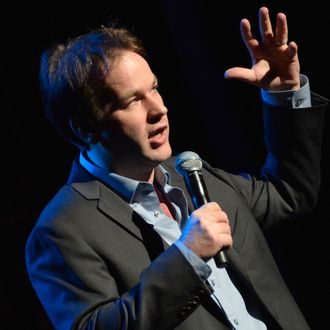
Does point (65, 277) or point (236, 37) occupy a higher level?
point (236, 37)

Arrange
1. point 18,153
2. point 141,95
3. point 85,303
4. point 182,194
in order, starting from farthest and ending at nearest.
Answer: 1. point 18,153
2. point 182,194
3. point 141,95
4. point 85,303

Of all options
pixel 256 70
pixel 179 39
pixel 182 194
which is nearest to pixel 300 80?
pixel 256 70

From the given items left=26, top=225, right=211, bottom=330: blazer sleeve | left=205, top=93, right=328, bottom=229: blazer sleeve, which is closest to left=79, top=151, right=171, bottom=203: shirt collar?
left=26, top=225, right=211, bottom=330: blazer sleeve

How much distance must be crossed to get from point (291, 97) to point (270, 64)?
144 millimetres

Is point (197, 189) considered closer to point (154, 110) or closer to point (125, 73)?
point (154, 110)

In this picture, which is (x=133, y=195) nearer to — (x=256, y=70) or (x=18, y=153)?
(x=256, y=70)

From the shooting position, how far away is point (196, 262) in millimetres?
1195

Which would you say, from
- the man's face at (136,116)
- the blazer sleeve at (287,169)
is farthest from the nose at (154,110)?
the blazer sleeve at (287,169)

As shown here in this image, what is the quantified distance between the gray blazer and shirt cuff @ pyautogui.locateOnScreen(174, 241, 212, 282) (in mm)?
14

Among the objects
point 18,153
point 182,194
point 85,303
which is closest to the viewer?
point 85,303

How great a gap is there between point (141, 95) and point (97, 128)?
20cm

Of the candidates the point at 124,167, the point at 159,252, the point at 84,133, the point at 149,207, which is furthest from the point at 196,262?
the point at 84,133

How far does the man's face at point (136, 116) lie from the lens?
56.4 inches

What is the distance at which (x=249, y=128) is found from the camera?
2.45 meters
